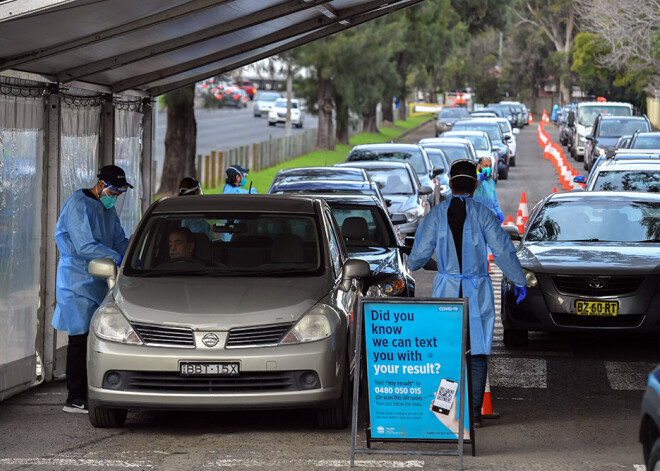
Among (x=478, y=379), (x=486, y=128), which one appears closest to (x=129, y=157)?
(x=478, y=379)

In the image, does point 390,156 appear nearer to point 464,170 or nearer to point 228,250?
point 228,250

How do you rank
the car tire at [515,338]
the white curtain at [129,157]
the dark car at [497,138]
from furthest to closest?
the dark car at [497,138] → the white curtain at [129,157] → the car tire at [515,338]

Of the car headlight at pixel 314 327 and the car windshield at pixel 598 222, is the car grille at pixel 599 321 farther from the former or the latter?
the car headlight at pixel 314 327

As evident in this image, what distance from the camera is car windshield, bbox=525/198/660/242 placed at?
1349 cm

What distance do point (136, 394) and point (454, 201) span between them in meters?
2.51

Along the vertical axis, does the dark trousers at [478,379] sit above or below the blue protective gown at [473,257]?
below

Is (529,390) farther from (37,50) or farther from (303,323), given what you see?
(37,50)

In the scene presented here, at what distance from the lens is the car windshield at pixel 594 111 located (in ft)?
153

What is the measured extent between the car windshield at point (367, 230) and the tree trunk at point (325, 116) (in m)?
35.8

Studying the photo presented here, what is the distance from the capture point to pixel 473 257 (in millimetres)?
8992

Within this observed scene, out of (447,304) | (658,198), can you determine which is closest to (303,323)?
(447,304)

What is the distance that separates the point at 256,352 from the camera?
8570mm

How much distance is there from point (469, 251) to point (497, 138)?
3314 cm

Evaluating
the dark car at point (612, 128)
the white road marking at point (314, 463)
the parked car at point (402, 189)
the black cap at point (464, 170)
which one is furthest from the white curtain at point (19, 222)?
the dark car at point (612, 128)
